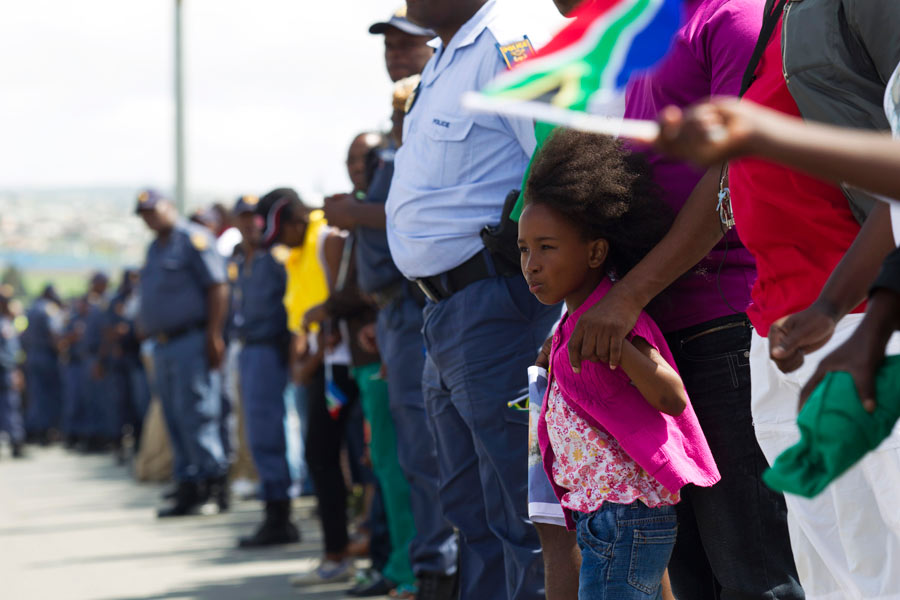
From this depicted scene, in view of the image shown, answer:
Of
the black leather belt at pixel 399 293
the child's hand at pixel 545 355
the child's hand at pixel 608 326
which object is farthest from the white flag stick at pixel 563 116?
the black leather belt at pixel 399 293

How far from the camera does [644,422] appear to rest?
259cm

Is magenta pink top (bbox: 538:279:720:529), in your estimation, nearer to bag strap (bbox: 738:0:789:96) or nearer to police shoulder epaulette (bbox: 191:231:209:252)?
bag strap (bbox: 738:0:789:96)

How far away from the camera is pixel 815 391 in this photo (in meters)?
1.45

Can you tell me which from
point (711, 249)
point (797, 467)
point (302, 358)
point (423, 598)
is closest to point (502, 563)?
point (423, 598)

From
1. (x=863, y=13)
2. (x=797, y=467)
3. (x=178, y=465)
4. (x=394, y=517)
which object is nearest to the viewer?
(x=797, y=467)

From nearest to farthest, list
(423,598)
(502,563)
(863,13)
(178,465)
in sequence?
(863,13)
(502,563)
(423,598)
(178,465)

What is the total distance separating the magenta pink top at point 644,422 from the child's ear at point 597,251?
74 mm

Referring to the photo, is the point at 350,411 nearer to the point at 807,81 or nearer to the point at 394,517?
the point at 394,517

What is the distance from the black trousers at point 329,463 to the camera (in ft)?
19.3

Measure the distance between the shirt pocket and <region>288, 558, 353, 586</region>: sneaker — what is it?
9.42 feet

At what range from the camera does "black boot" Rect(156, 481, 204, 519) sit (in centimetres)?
874

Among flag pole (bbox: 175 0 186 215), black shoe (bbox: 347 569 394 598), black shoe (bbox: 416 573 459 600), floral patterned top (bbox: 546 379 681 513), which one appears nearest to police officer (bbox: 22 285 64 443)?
flag pole (bbox: 175 0 186 215)

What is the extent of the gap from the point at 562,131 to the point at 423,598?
239 centimetres

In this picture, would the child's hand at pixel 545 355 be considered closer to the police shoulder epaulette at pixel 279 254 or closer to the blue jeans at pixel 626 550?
the blue jeans at pixel 626 550
